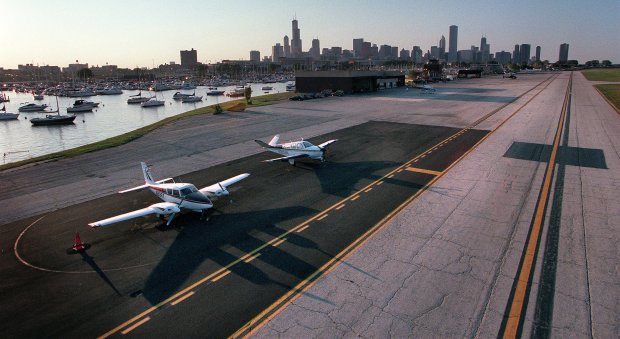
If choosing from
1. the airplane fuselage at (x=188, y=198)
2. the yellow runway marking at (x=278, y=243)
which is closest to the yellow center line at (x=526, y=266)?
the yellow runway marking at (x=278, y=243)

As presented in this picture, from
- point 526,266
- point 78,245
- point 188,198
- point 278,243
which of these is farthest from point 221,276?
point 526,266

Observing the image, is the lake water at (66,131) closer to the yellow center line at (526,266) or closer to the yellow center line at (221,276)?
the yellow center line at (221,276)

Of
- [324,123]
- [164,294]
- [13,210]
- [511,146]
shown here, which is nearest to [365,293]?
[164,294]

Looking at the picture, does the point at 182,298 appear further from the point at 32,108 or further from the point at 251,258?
the point at 32,108

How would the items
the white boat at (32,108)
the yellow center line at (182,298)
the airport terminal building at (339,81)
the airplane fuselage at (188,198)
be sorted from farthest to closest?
the white boat at (32,108) < the airport terminal building at (339,81) < the airplane fuselage at (188,198) < the yellow center line at (182,298)

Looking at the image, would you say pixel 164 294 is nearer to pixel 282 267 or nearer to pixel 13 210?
pixel 282 267
